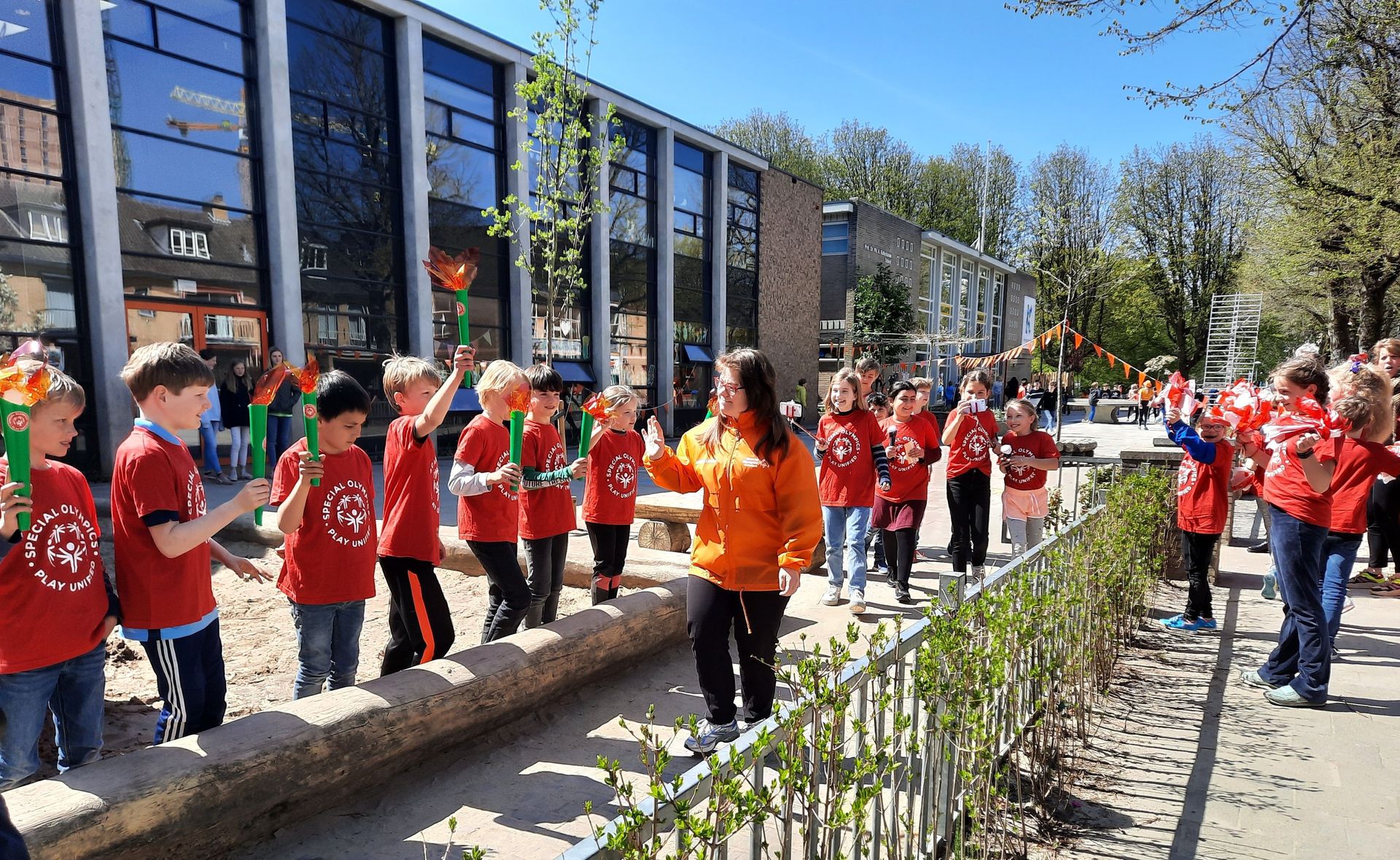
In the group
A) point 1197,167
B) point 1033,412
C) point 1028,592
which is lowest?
point 1028,592

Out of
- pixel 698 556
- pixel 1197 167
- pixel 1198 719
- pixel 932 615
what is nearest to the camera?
pixel 932 615

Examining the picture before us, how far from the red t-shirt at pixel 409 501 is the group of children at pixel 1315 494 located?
4.35 meters

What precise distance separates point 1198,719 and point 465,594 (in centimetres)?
479

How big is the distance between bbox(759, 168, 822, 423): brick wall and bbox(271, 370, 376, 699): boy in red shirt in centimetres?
2260

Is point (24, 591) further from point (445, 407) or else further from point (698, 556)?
point (698, 556)

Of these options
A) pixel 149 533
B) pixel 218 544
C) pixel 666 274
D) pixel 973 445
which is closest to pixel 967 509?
pixel 973 445

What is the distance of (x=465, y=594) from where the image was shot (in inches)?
237

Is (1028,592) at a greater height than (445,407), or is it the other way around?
(445,407)

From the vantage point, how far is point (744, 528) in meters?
3.21

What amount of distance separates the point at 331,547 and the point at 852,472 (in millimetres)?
3563

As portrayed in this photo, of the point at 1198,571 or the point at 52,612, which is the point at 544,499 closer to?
the point at 52,612

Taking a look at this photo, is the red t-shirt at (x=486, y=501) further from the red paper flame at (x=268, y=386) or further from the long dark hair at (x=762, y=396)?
the long dark hair at (x=762, y=396)

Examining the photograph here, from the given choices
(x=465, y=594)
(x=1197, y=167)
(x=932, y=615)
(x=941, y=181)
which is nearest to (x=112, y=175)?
(x=465, y=594)

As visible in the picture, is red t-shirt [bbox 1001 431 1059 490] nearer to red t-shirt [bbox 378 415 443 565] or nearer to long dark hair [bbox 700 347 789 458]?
long dark hair [bbox 700 347 789 458]
